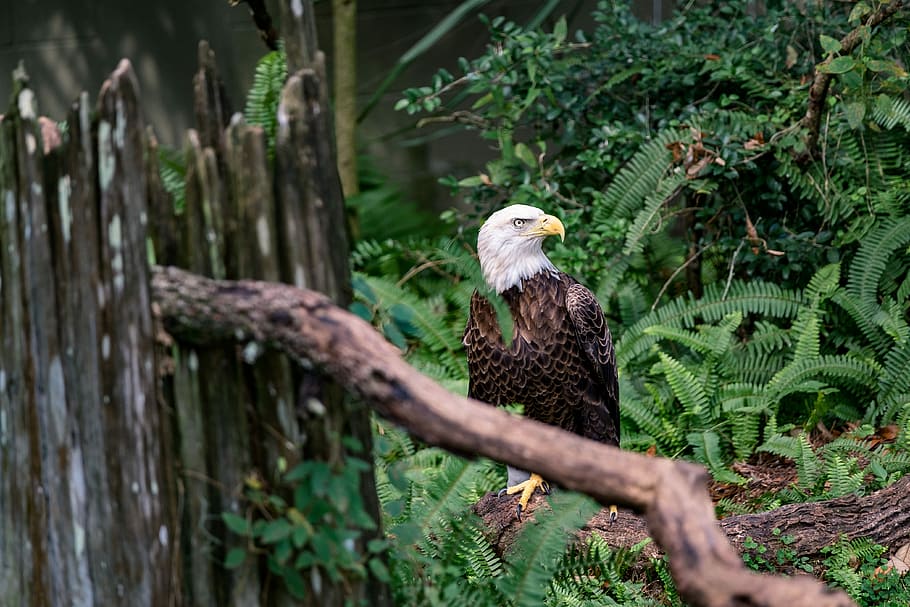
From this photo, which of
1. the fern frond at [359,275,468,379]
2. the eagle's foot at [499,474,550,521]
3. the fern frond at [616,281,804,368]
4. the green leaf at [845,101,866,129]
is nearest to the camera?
the eagle's foot at [499,474,550,521]

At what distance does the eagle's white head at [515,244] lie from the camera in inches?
175

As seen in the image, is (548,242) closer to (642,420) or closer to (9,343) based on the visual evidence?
(642,420)

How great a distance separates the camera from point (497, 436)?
5.76 ft

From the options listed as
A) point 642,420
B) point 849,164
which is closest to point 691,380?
point 642,420

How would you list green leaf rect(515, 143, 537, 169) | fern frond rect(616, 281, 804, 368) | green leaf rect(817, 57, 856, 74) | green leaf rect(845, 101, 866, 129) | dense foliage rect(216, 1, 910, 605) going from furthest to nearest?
green leaf rect(515, 143, 537, 169)
fern frond rect(616, 281, 804, 368)
dense foliage rect(216, 1, 910, 605)
green leaf rect(845, 101, 866, 129)
green leaf rect(817, 57, 856, 74)

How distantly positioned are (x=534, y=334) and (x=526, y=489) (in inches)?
28.6

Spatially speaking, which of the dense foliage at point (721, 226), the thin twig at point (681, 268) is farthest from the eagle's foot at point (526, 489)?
the thin twig at point (681, 268)

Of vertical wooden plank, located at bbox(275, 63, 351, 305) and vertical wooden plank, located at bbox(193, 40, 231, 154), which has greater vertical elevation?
vertical wooden plank, located at bbox(193, 40, 231, 154)

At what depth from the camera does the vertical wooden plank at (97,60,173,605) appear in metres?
1.97

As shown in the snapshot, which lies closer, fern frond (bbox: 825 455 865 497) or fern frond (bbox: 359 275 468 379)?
fern frond (bbox: 825 455 865 497)

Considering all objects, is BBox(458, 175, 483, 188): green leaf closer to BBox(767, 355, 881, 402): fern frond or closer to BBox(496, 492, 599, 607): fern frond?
BBox(767, 355, 881, 402): fern frond

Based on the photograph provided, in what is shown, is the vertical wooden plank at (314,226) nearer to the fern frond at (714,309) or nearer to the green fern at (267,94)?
the green fern at (267,94)

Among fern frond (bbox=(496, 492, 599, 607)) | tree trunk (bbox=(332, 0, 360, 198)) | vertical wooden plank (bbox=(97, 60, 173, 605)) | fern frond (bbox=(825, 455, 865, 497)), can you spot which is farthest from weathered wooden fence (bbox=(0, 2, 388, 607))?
tree trunk (bbox=(332, 0, 360, 198))

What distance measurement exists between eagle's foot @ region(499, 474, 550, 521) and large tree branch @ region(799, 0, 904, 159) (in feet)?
8.02
